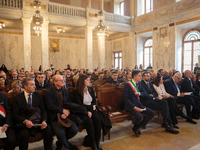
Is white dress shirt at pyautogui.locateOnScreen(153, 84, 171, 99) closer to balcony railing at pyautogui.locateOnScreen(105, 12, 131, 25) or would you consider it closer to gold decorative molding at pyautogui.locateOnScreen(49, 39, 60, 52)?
balcony railing at pyautogui.locateOnScreen(105, 12, 131, 25)

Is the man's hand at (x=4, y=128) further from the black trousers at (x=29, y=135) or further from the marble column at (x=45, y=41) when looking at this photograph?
the marble column at (x=45, y=41)

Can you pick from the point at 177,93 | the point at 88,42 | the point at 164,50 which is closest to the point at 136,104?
the point at 177,93

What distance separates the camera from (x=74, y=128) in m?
2.71

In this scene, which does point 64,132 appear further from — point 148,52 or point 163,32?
point 148,52

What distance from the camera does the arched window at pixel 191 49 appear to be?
11.5 metres

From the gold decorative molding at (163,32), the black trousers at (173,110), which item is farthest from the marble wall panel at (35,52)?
the black trousers at (173,110)

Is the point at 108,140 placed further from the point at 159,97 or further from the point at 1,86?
the point at 1,86

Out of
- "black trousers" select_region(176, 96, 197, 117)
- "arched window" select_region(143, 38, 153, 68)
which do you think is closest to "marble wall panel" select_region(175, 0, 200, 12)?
"arched window" select_region(143, 38, 153, 68)

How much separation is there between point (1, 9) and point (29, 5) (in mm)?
1585

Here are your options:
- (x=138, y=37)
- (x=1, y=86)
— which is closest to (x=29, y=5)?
(x=1, y=86)

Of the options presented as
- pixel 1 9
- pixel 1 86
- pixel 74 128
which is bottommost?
pixel 74 128

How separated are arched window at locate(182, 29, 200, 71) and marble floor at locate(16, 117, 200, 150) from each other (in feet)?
30.1

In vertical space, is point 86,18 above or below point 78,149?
above

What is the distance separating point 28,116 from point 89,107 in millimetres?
1088
